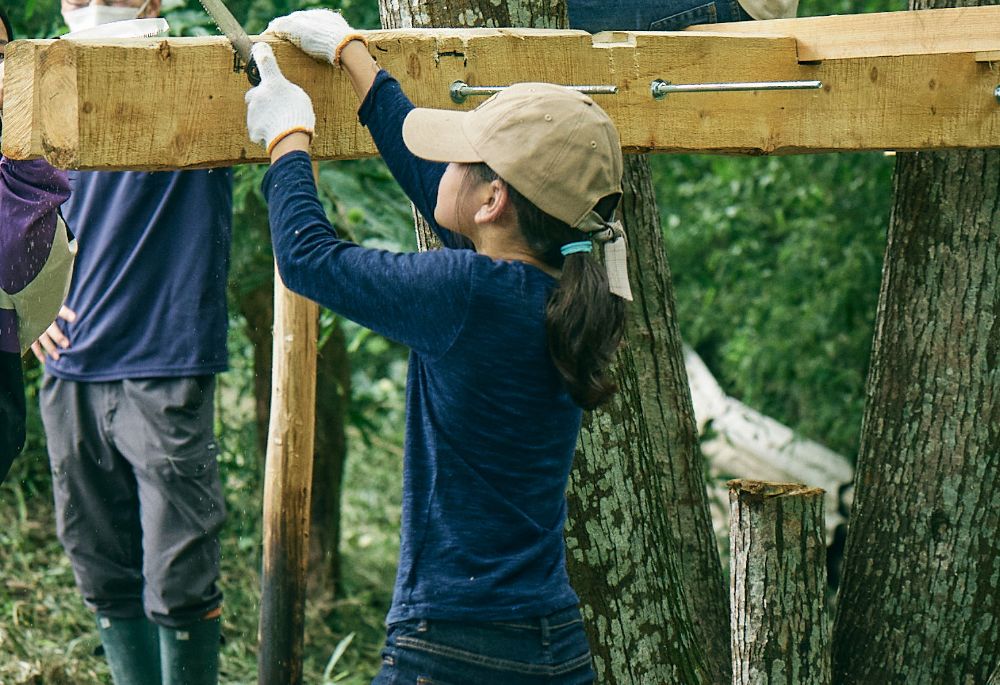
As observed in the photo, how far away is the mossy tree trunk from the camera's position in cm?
336

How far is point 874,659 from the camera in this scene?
3402 millimetres

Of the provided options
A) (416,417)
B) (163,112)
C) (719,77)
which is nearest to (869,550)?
(719,77)

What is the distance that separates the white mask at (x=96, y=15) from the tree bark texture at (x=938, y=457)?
2182mm

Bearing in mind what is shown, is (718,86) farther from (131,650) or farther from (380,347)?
Result: (380,347)

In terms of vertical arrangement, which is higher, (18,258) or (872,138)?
(872,138)

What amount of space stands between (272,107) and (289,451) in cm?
160

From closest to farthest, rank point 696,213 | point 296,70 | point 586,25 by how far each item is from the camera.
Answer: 1. point 296,70
2. point 586,25
3. point 696,213

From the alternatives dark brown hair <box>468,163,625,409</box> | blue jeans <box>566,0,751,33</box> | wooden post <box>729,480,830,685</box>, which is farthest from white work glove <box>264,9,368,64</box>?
wooden post <box>729,480,830,685</box>

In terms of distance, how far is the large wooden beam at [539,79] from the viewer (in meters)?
2.25

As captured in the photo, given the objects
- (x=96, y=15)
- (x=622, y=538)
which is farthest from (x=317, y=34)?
(x=622, y=538)

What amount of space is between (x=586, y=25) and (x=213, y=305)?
4.39 feet

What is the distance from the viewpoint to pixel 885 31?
3.04 meters

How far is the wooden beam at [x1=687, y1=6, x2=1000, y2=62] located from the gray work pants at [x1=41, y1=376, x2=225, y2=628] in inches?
70.4

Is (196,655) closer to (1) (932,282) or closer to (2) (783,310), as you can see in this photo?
(1) (932,282)
